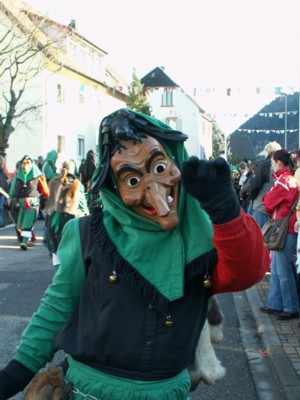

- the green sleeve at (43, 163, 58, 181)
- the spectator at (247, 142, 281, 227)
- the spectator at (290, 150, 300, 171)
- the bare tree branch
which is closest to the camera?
the spectator at (290, 150, 300, 171)

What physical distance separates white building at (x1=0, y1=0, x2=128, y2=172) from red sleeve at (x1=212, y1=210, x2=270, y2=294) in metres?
24.7

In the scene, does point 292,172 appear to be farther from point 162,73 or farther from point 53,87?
point 162,73

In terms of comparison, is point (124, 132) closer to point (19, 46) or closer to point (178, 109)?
point (19, 46)

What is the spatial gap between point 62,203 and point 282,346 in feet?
11.1

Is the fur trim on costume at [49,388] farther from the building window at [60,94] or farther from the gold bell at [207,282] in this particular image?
the building window at [60,94]

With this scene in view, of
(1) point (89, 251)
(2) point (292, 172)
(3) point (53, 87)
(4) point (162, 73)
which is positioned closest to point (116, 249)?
(1) point (89, 251)

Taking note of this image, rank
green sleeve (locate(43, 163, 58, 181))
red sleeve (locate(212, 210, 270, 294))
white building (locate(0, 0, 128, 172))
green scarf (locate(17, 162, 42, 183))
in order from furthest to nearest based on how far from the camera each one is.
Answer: white building (locate(0, 0, 128, 172)), green scarf (locate(17, 162, 42, 183)), green sleeve (locate(43, 163, 58, 181)), red sleeve (locate(212, 210, 270, 294))

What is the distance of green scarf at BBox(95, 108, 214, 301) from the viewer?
201cm

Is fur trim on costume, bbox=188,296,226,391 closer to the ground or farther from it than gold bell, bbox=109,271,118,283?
closer to the ground

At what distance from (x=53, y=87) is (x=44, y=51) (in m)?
5.99

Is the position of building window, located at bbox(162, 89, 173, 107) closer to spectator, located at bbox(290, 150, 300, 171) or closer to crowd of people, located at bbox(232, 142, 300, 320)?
spectator, located at bbox(290, 150, 300, 171)

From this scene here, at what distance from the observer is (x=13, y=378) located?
2.12m

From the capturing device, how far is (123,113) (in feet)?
6.98

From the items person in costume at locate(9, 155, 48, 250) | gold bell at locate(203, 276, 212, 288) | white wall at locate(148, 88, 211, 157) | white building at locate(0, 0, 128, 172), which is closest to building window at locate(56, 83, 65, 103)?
white building at locate(0, 0, 128, 172)
